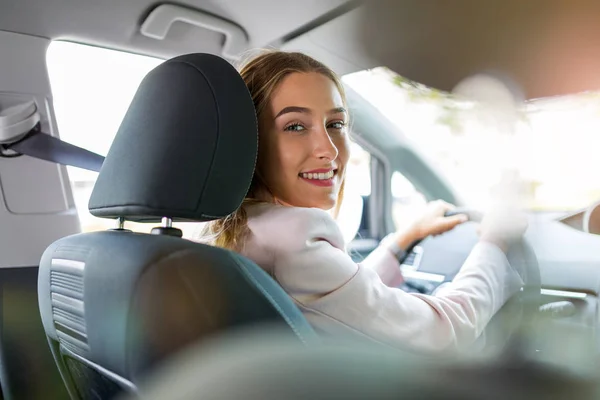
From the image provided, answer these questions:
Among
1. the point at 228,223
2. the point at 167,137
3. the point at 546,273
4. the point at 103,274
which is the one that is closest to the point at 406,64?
the point at 546,273

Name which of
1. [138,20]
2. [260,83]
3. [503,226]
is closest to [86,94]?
[138,20]

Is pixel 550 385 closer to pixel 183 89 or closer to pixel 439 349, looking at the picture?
pixel 439 349

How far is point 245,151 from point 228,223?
0.24m

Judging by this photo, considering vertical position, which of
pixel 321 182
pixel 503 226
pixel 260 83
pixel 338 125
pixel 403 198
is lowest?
pixel 403 198

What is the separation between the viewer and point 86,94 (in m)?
2.32

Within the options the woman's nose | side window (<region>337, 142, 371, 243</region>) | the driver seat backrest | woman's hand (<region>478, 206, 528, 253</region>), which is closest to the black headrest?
the driver seat backrest

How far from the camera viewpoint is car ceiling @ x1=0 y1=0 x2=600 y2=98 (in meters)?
1.81

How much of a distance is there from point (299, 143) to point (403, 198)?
1660 millimetres

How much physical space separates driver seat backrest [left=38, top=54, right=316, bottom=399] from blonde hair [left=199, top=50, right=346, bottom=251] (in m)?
0.18

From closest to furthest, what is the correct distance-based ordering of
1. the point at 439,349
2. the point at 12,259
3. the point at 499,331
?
the point at 439,349, the point at 499,331, the point at 12,259

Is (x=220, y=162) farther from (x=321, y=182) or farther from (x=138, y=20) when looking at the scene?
(x=138, y=20)

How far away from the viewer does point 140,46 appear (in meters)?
2.36

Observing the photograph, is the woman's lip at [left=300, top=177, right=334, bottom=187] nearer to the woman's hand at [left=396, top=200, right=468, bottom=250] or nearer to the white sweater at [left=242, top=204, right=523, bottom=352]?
the white sweater at [left=242, top=204, right=523, bottom=352]

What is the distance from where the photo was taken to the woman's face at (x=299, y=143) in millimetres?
1416
